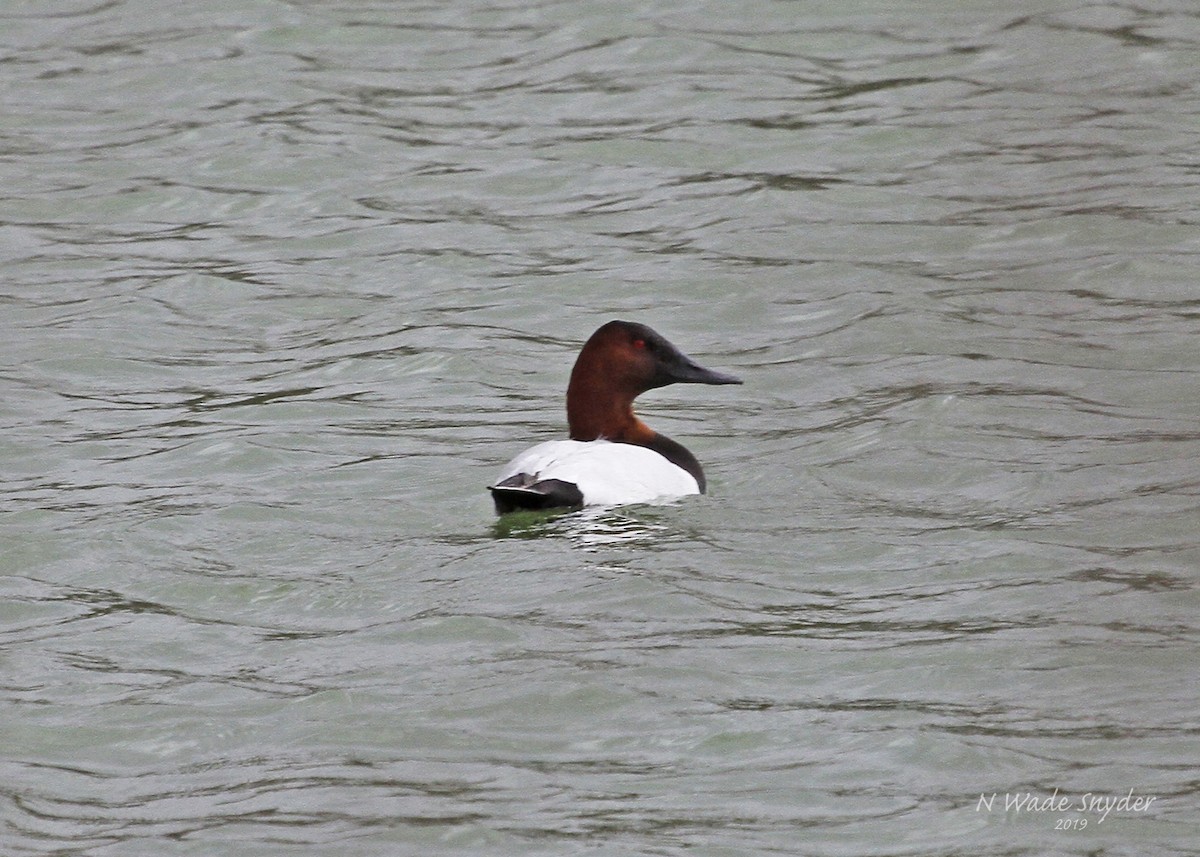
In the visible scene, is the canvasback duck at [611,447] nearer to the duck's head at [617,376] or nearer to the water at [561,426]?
the duck's head at [617,376]

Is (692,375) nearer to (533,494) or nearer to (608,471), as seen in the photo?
(608,471)

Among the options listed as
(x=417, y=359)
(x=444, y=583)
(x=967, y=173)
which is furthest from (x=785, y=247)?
(x=444, y=583)

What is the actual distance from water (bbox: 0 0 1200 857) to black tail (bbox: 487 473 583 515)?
0.09 metres

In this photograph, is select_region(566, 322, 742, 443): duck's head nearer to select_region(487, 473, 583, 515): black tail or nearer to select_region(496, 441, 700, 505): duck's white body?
select_region(496, 441, 700, 505): duck's white body

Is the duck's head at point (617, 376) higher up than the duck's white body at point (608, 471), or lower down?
higher up

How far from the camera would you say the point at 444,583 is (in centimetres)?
661

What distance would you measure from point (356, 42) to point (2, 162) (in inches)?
111

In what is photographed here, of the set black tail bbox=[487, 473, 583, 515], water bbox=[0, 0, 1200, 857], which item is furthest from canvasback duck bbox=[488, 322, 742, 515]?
water bbox=[0, 0, 1200, 857]

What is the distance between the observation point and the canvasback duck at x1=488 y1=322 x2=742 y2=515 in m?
7.07

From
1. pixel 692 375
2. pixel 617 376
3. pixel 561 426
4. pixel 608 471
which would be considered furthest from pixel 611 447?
pixel 561 426

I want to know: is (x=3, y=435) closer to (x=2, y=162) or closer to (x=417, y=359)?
(x=417, y=359)

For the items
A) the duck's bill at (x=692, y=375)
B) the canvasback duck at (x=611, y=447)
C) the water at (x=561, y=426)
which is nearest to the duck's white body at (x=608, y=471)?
the canvasback duck at (x=611, y=447)

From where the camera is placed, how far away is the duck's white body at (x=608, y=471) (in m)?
7.14

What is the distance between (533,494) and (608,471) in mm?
432
